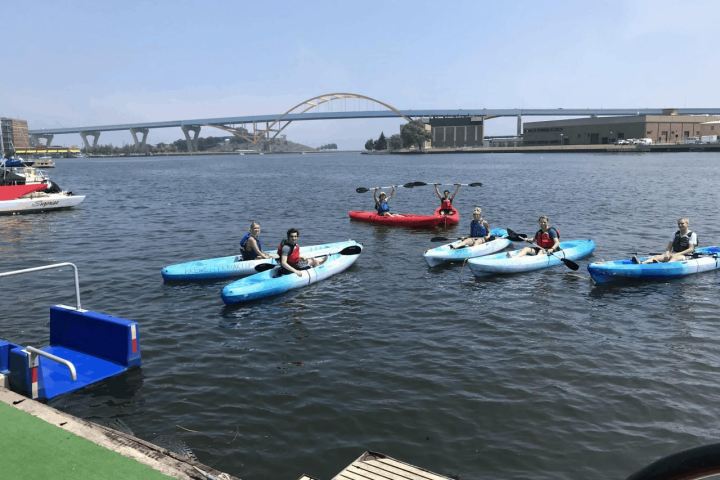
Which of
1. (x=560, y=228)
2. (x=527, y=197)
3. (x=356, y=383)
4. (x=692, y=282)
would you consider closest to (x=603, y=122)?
(x=527, y=197)

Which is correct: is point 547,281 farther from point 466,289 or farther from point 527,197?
point 527,197

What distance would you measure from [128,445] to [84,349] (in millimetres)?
5059

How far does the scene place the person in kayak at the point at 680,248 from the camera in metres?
16.8

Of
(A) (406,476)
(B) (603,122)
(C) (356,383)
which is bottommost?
(C) (356,383)

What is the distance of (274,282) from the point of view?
1527 centimetres

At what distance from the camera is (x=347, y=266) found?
60.7ft

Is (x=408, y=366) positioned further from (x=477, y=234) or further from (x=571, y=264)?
(x=477, y=234)

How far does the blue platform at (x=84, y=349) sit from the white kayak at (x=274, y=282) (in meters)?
4.30

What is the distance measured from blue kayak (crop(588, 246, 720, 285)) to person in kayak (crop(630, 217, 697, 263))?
0.21 meters

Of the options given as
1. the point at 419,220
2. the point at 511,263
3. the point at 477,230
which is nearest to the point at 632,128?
the point at 419,220

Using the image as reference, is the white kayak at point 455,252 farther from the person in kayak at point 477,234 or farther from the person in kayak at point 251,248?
the person in kayak at point 251,248

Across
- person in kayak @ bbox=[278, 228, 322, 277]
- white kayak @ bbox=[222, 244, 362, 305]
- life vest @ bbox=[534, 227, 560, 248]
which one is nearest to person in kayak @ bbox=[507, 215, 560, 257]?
life vest @ bbox=[534, 227, 560, 248]

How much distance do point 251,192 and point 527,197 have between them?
25.1 metres

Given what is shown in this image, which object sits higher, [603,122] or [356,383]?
[603,122]
